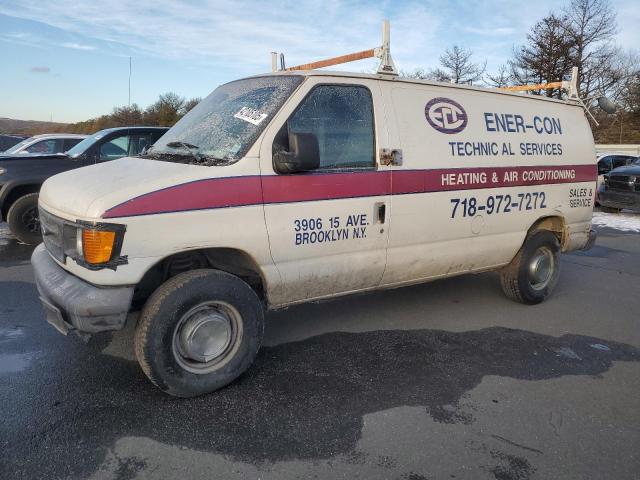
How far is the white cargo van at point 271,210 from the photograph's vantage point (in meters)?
3.10

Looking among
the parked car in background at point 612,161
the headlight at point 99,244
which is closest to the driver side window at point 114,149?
the headlight at point 99,244

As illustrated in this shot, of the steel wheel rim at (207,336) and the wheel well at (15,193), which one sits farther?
the wheel well at (15,193)

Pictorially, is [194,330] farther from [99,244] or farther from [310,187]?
[310,187]

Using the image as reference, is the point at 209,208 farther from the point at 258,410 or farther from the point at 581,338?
the point at 581,338

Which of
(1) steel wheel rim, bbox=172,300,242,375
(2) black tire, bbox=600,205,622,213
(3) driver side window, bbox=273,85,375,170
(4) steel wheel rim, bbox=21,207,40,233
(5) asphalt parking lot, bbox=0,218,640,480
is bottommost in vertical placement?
(5) asphalt parking lot, bbox=0,218,640,480

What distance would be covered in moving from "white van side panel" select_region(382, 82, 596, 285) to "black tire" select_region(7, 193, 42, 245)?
6.03 meters

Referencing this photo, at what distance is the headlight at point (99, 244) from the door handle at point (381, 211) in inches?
72.8

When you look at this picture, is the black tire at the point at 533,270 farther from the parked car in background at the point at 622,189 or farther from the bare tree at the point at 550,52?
the bare tree at the point at 550,52

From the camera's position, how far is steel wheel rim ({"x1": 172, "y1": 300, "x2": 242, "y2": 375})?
10.9 ft

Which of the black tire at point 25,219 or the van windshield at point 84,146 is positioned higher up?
the van windshield at point 84,146

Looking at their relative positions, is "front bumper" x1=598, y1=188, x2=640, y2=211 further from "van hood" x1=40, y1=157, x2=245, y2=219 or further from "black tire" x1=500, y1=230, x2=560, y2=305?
"van hood" x1=40, y1=157, x2=245, y2=219

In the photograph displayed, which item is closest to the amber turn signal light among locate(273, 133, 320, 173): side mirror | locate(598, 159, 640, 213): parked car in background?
locate(273, 133, 320, 173): side mirror

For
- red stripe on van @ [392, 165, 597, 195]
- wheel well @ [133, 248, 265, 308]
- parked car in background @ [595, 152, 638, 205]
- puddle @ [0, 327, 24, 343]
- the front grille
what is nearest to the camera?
the front grille

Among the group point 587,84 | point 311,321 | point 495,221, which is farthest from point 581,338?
point 587,84
